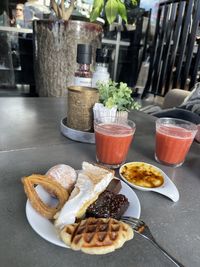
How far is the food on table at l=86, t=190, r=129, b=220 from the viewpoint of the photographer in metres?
0.41

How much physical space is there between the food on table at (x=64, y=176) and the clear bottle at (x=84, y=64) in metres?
0.46

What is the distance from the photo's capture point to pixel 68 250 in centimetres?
37

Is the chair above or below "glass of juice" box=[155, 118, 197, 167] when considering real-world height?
below

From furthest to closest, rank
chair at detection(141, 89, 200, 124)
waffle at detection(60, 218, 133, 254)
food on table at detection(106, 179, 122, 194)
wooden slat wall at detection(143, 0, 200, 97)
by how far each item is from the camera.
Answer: wooden slat wall at detection(143, 0, 200, 97), chair at detection(141, 89, 200, 124), food on table at detection(106, 179, 122, 194), waffle at detection(60, 218, 133, 254)

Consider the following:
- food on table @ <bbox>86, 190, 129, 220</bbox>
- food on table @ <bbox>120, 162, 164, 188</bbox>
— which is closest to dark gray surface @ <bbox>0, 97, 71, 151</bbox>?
food on table @ <bbox>120, 162, 164, 188</bbox>

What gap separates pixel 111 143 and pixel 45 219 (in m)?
0.30

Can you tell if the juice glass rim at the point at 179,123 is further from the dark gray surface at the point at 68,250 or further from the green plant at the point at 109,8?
the green plant at the point at 109,8

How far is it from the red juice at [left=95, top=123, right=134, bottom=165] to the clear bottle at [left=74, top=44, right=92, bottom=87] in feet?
0.92

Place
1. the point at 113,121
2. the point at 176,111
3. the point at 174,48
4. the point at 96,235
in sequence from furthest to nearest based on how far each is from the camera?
1. the point at 174,48
2. the point at 176,111
3. the point at 113,121
4. the point at 96,235

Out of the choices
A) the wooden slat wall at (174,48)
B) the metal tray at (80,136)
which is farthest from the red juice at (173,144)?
the wooden slat wall at (174,48)

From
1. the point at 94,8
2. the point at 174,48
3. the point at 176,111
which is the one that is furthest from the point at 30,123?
the point at 174,48

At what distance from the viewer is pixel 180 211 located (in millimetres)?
489

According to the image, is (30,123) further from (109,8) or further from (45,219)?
(109,8)

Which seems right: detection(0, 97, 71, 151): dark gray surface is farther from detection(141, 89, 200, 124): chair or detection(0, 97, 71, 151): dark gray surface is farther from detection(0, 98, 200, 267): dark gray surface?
detection(141, 89, 200, 124): chair
